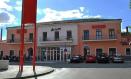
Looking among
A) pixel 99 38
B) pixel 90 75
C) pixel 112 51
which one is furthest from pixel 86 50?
pixel 90 75

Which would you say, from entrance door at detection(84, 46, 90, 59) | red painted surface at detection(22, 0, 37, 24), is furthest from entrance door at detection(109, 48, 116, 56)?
red painted surface at detection(22, 0, 37, 24)

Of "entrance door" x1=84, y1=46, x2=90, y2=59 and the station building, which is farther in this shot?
"entrance door" x1=84, y1=46, x2=90, y2=59

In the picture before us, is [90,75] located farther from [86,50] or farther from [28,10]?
[86,50]

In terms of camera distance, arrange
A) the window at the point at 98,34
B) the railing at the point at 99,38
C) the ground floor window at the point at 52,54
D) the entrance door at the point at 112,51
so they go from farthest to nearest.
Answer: the ground floor window at the point at 52,54 < the window at the point at 98,34 < the railing at the point at 99,38 < the entrance door at the point at 112,51

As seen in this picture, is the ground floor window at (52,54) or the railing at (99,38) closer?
the railing at (99,38)

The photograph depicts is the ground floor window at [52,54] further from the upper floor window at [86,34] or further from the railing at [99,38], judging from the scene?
the railing at [99,38]

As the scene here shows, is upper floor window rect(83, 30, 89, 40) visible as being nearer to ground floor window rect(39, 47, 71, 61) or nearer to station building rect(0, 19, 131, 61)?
station building rect(0, 19, 131, 61)

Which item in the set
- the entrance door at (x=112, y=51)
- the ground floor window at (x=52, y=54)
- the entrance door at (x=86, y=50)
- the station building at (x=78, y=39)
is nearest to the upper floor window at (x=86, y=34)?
the station building at (x=78, y=39)

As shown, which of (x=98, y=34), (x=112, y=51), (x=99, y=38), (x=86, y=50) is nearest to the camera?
→ (x=112, y=51)

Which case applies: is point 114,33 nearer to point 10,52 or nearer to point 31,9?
point 10,52

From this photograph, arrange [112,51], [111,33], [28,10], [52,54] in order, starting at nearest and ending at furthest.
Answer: [28,10], [112,51], [111,33], [52,54]

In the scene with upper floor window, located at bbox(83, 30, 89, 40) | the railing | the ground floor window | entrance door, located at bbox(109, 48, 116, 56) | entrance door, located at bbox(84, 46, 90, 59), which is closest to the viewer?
entrance door, located at bbox(109, 48, 116, 56)

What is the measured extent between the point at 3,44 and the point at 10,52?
9.62ft

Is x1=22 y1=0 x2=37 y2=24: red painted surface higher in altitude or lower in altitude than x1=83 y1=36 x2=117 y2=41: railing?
higher
